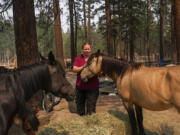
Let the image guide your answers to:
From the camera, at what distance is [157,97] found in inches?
115

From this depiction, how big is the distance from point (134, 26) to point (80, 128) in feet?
69.3

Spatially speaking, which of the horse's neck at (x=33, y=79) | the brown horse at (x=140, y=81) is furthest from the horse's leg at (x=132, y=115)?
the horse's neck at (x=33, y=79)

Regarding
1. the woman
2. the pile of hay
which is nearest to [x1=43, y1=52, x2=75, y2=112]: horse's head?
the pile of hay

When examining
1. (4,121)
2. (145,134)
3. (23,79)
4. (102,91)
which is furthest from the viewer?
(102,91)

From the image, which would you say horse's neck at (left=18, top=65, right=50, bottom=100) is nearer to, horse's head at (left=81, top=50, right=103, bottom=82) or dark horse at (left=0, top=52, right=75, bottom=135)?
dark horse at (left=0, top=52, right=75, bottom=135)

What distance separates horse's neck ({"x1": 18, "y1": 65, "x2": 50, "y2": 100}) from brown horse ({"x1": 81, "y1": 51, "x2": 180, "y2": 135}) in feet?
5.93

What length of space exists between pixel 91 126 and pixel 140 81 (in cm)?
150

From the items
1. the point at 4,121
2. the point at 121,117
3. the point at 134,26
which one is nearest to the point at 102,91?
the point at 121,117

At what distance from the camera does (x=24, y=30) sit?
4.30 meters

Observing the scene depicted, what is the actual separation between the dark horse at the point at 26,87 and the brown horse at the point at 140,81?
1484 millimetres

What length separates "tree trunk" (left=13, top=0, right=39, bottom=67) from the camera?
14.0 ft

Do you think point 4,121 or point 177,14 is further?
point 177,14

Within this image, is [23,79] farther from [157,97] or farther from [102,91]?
[102,91]

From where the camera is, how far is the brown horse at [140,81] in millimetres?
2820
